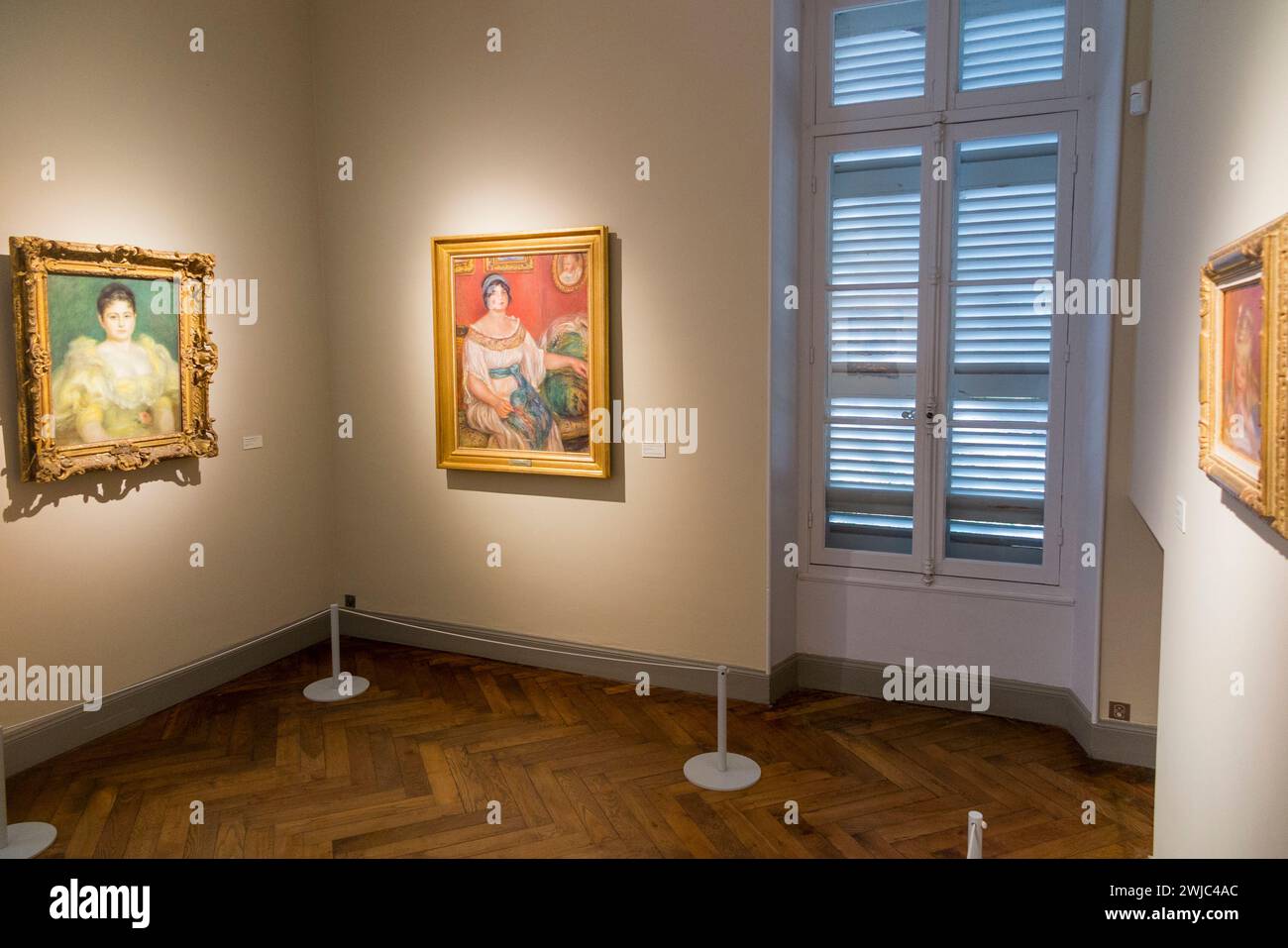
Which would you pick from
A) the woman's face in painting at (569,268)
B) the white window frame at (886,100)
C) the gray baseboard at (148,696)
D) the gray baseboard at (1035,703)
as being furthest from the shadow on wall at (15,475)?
the white window frame at (886,100)

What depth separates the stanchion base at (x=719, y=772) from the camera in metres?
4.56

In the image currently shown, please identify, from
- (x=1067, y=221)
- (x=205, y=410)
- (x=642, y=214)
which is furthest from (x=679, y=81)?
(x=205, y=410)

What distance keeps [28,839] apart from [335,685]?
1.97 metres

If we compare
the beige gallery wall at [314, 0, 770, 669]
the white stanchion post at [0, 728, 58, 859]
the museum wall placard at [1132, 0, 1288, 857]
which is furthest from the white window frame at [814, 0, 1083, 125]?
the white stanchion post at [0, 728, 58, 859]

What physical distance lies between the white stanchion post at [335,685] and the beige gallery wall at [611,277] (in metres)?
0.83

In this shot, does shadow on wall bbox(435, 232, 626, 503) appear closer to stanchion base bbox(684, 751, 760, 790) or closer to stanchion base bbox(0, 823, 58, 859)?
stanchion base bbox(684, 751, 760, 790)

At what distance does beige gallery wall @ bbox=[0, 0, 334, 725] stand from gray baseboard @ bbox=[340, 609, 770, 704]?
546mm

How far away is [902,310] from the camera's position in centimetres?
549

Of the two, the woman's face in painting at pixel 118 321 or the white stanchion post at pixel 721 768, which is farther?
the woman's face in painting at pixel 118 321

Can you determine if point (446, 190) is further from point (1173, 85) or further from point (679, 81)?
point (1173, 85)

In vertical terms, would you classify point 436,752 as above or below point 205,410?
below

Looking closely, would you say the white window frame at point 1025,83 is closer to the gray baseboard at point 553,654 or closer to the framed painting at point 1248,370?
the framed painting at point 1248,370

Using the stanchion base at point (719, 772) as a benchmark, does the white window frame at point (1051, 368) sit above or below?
above

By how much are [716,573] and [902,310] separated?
6.01 ft
